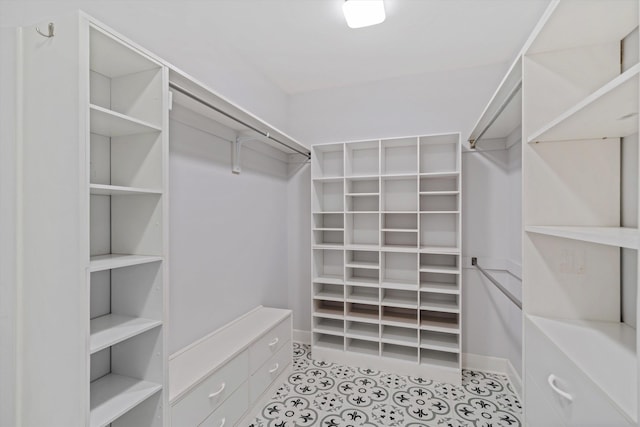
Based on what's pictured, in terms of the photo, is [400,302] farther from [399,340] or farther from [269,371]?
[269,371]

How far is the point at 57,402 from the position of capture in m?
A: 1.02

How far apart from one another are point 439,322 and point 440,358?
30 cm

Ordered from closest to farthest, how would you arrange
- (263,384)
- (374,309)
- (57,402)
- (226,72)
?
(57,402), (263,384), (226,72), (374,309)

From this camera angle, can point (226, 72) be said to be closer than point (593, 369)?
No

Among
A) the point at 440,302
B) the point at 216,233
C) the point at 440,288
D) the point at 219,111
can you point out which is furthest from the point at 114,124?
the point at 440,302

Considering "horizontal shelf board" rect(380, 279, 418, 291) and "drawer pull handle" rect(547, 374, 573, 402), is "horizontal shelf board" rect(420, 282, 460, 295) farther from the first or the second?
"drawer pull handle" rect(547, 374, 573, 402)

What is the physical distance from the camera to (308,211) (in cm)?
321

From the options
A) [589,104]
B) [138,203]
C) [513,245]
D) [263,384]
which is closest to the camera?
[589,104]

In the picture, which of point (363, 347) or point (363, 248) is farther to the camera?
point (363, 347)

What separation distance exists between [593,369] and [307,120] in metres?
2.94

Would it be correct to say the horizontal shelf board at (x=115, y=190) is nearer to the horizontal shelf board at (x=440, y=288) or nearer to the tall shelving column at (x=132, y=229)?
the tall shelving column at (x=132, y=229)

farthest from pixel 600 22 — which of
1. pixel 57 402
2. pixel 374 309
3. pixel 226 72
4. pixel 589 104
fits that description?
pixel 374 309

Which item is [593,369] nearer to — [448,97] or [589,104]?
[589,104]

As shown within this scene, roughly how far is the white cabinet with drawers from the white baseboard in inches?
25.9
